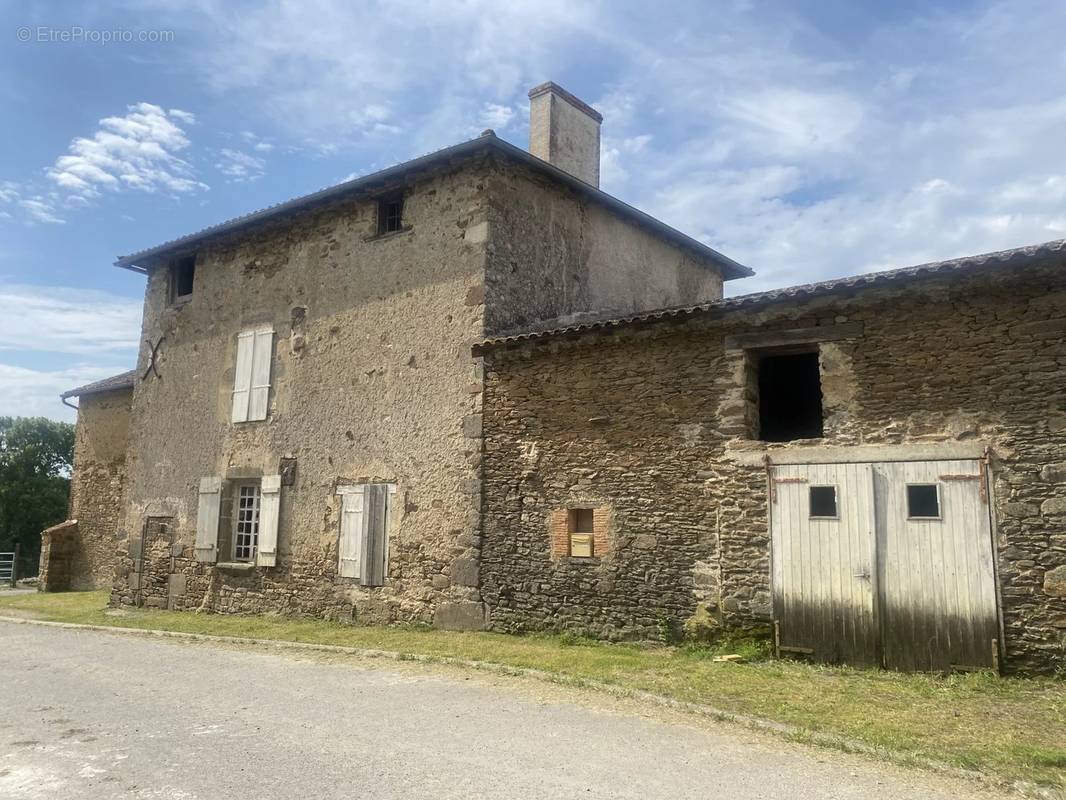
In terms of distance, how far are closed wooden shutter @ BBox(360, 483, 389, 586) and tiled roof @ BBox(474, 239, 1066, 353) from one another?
2.80 m

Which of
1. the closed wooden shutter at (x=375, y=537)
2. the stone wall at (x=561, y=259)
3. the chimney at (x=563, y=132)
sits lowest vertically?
the closed wooden shutter at (x=375, y=537)

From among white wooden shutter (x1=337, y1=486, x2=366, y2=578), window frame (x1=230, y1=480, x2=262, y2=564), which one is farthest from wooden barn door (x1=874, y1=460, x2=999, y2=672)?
window frame (x1=230, y1=480, x2=262, y2=564)

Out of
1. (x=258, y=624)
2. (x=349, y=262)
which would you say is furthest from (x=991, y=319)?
(x=258, y=624)

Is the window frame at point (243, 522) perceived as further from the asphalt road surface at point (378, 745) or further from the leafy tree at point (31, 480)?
the leafy tree at point (31, 480)

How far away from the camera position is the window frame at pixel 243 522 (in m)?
12.7

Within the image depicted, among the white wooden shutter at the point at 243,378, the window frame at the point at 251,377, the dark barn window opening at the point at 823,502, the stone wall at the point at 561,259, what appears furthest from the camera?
the white wooden shutter at the point at 243,378

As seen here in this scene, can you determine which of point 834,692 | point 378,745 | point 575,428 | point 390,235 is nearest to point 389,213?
point 390,235

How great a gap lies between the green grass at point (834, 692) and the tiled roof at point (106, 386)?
30.5ft

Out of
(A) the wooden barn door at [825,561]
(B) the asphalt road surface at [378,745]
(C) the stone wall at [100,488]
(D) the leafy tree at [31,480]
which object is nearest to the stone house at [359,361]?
(C) the stone wall at [100,488]

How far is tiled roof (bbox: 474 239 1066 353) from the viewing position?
262 inches

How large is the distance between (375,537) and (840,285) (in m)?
6.57

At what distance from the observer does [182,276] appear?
14.8 metres

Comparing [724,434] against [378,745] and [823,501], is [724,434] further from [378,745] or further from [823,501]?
[378,745]

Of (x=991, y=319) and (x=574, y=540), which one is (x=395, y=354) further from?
(x=991, y=319)
